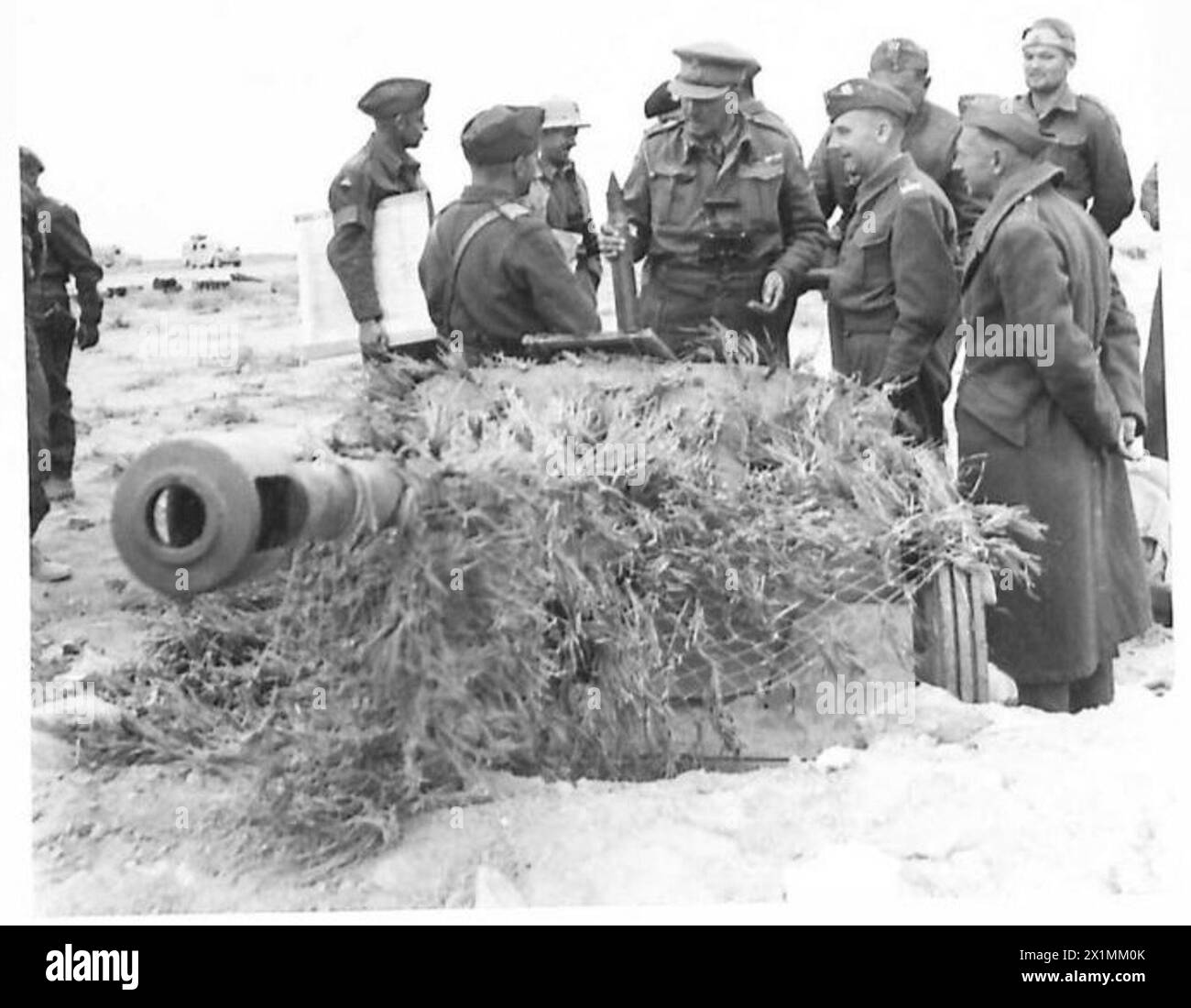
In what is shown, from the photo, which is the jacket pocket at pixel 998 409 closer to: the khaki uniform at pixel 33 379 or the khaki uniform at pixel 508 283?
the khaki uniform at pixel 508 283

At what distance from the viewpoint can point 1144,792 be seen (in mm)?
3688

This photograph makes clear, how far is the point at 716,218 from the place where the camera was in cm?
399

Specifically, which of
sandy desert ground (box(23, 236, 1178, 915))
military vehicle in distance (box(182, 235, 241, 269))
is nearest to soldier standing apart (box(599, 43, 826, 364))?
sandy desert ground (box(23, 236, 1178, 915))

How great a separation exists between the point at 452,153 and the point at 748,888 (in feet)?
4.83

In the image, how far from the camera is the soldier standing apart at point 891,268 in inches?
152

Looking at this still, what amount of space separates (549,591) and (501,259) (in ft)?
2.66

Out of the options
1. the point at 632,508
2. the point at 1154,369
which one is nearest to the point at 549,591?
the point at 632,508

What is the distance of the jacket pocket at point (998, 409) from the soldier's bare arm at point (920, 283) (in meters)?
0.11

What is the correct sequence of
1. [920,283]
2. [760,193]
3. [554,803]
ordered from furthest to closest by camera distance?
1. [760,193]
2. [920,283]
3. [554,803]

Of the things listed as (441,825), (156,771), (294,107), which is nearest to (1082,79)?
(294,107)

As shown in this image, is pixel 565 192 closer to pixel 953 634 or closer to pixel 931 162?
pixel 931 162

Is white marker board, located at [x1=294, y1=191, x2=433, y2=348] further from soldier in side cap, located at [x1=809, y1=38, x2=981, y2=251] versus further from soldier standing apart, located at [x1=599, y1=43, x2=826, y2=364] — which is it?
soldier in side cap, located at [x1=809, y1=38, x2=981, y2=251]

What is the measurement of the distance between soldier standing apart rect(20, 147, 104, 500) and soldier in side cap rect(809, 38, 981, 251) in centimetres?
138
